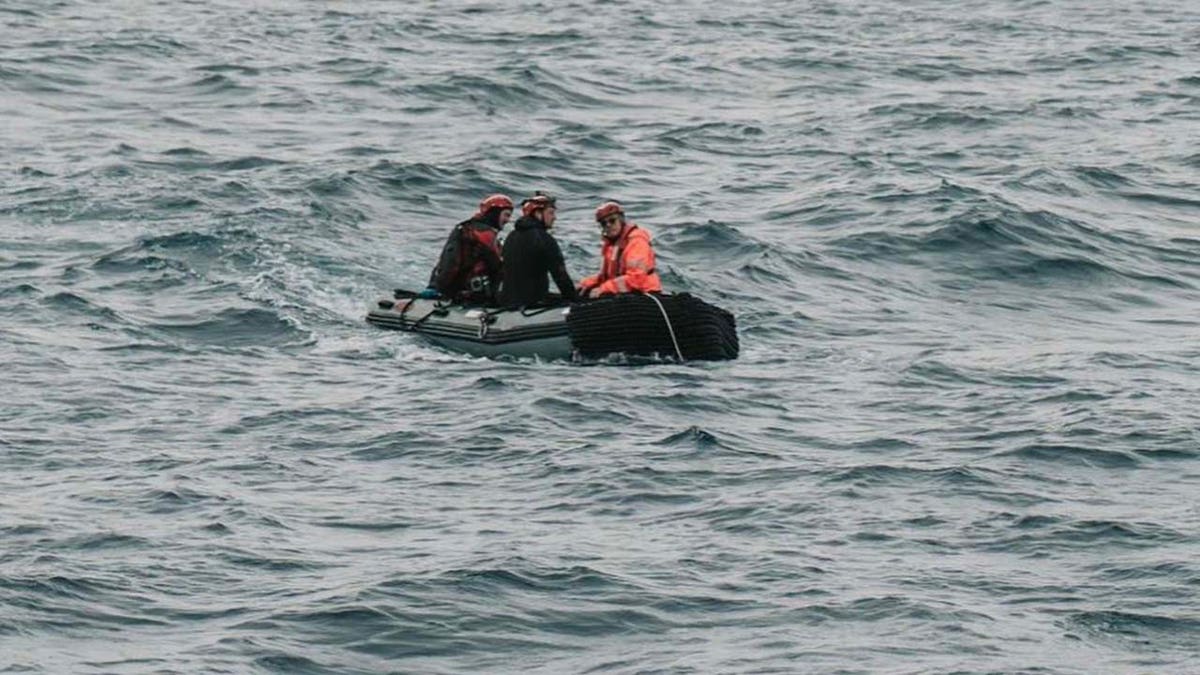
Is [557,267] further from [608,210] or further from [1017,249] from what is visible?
[1017,249]

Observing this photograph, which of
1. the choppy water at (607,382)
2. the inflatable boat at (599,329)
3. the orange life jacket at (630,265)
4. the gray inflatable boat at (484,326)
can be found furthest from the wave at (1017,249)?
the gray inflatable boat at (484,326)

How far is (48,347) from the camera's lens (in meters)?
20.9

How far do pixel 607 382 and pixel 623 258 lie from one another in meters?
1.91

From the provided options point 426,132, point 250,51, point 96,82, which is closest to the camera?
point 426,132

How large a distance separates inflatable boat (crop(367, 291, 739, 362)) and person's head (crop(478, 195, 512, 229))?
1.03 meters

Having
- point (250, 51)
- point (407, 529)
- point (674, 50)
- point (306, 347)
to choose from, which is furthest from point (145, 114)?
point (407, 529)

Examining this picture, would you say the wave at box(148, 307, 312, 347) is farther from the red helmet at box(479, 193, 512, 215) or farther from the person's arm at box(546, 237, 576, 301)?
the person's arm at box(546, 237, 576, 301)

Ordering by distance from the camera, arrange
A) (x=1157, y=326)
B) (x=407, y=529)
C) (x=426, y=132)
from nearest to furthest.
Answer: (x=407, y=529), (x=1157, y=326), (x=426, y=132)

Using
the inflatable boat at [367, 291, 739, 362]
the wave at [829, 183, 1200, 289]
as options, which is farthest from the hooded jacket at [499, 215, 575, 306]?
the wave at [829, 183, 1200, 289]

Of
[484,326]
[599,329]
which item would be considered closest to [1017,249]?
[599,329]

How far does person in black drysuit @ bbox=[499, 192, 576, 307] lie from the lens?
21.8 metres

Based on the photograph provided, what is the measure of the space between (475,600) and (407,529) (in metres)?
1.49

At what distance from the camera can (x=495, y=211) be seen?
888 inches

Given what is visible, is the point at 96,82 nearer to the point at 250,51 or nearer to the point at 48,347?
the point at 250,51
